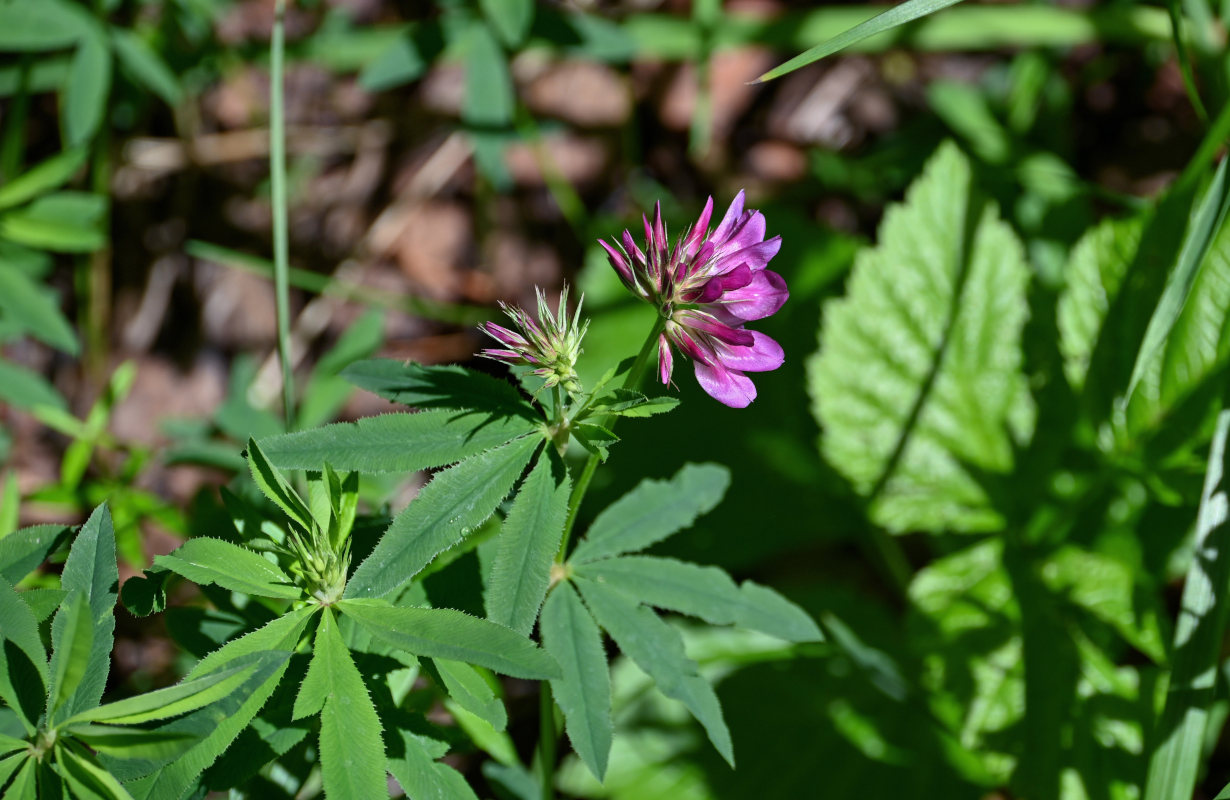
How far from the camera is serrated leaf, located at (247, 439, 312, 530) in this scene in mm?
1095

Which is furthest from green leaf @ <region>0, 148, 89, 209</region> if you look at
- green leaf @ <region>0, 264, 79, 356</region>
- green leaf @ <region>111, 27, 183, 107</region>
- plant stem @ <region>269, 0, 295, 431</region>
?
plant stem @ <region>269, 0, 295, 431</region>

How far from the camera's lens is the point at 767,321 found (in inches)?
96.7

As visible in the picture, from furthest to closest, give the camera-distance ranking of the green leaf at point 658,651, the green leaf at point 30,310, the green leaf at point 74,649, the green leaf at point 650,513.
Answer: the green leaf at point 30,310 → the green leaf at point 650,513 → the green leaf at point 658,651 → the green leaf at point 74,649

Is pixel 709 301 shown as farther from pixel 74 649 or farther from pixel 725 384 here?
pixel 74 649

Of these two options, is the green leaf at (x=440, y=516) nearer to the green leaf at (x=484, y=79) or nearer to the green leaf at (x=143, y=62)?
the green leaf at (x=484, y=79)

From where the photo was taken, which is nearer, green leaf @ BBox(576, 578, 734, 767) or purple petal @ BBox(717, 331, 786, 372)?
purple petal @ BBox(717, 331, 786, 372)

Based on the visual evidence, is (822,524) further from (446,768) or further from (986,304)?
(446,768)

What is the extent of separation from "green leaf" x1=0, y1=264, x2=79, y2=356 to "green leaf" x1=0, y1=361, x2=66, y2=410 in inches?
6.7

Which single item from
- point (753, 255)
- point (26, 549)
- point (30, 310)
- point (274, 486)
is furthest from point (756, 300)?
point (30, 310)

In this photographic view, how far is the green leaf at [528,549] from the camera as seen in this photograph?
1.07m

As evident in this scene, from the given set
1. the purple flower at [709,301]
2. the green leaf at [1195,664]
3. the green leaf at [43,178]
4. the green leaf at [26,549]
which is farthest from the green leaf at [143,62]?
the green leaf at [1195,664]

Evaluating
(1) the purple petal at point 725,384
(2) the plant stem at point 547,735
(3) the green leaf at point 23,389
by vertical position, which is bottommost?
(2) the plant stem at point 547,735

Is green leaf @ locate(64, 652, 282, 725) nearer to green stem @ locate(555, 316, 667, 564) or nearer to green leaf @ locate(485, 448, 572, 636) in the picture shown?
green leaf @ locate(485, 448, 572, 636)

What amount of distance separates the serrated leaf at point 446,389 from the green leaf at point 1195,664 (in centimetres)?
117
